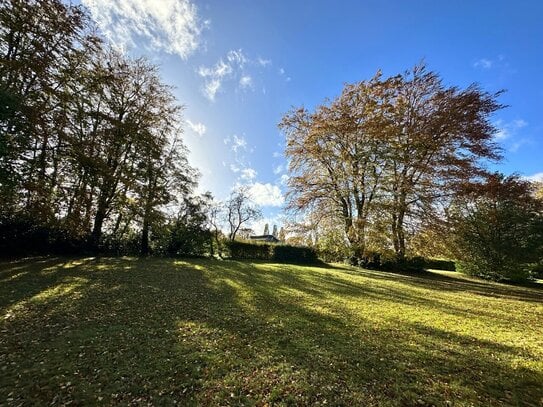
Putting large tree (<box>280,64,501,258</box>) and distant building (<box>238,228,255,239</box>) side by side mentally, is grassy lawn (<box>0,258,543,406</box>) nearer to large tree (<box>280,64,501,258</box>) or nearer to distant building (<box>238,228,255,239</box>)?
large tree (<box>280,64,501,258</box>)

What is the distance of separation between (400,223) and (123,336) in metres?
15.4

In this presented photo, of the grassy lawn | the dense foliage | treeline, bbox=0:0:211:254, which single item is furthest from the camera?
the dense foliage

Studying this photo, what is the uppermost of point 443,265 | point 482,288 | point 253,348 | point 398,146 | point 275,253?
point 398,146

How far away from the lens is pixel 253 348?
4.52 m

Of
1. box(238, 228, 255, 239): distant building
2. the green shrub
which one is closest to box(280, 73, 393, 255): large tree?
the green shrub

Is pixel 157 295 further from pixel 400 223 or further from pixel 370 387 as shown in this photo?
pixel 400 223

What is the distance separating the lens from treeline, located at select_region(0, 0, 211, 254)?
983 centimetres

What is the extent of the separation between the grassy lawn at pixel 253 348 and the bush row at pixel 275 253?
46.8 ft

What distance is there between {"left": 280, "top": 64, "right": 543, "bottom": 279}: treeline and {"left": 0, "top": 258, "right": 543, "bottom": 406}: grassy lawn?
714cm

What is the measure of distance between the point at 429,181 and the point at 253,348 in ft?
52.6

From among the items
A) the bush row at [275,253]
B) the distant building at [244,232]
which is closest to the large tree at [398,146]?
the bush row at [275,253]

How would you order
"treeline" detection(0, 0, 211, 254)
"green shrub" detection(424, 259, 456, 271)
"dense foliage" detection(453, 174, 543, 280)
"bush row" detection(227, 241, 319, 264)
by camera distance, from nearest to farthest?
"treeline" detection(0, 0, 211, 254)
"dense foliage" detection(453, 174, 543, 280)
"bush row" detection(227, 241, 319, 264)
"green shrub" detection(424, 259, 456, 271)

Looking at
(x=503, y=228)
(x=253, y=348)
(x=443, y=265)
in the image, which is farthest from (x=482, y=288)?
(x=443, y=265)

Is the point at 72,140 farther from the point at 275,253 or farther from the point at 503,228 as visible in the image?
the point at 503,228
